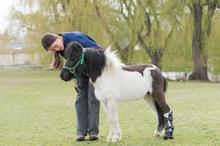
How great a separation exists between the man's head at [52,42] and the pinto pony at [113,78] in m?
0.18

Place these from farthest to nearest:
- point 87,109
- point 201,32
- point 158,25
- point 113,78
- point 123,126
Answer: point 158,25
point 201,32
point 123,126
point 87,109
point 113,78

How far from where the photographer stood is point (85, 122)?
6668mm

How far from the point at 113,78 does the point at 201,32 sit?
72.6ft

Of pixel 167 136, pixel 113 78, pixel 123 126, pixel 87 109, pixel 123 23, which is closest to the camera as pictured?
pixel 113 78

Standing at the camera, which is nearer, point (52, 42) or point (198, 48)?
point (52, 42)

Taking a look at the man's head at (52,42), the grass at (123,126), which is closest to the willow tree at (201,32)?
the grass at (123,126)

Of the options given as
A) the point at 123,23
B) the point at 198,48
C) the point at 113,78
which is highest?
the point at 123,23

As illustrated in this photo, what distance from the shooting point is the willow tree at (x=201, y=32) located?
27.3 metres

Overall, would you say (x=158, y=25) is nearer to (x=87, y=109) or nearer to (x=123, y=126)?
(x=123, y=126)

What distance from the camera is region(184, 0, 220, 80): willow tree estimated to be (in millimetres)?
27281

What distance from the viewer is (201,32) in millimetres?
27531

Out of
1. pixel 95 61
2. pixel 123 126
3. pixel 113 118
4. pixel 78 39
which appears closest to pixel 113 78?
pixel 95 61

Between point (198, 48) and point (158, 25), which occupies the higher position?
point (158, 25)

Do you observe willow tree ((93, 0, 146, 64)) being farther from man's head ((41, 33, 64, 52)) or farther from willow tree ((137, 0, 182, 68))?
man's head ((41, 33, 64, 52))
